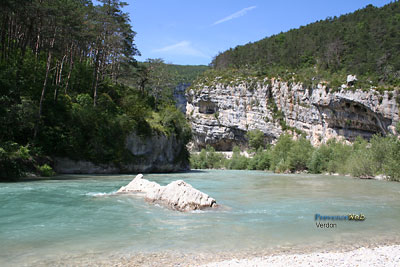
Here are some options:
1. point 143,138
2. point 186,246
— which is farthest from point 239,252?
point 143,138

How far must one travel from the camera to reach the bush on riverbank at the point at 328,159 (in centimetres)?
3375

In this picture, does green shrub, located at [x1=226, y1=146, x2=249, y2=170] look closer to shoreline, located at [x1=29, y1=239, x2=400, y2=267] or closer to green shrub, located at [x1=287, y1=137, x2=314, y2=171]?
green shrub, located at [x1=287, y1=137, x2=314, y2=171]

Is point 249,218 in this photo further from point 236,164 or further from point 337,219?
point 236,164

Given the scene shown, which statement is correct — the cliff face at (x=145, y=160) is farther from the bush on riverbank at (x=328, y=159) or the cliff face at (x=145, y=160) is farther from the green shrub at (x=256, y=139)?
the green shrub at (x=256, y=139)

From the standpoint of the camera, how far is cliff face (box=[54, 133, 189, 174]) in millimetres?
31188

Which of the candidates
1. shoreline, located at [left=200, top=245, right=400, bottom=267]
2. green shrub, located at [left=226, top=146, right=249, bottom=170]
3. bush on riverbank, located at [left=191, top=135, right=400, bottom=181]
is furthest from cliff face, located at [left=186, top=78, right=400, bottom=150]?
shoreline, located at [left=200, top=245, right=400, bottom=267]

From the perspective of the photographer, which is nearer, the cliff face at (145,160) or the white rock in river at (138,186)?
the white rock in river at (138,186)

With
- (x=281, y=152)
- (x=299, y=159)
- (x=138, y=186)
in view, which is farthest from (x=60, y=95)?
(x=281, y=152)

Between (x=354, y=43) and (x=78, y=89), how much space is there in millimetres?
75204

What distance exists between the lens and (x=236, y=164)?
249 ft

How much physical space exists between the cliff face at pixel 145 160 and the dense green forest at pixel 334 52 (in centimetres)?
4343

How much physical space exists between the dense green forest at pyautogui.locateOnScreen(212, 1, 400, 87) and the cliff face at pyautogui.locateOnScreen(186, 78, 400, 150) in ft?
13.7

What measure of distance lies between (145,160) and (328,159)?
1162 inches

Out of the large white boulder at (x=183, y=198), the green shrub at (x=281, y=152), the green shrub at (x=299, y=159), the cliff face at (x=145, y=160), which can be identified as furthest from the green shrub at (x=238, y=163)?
the large white boulder at (x=183, y=198)
